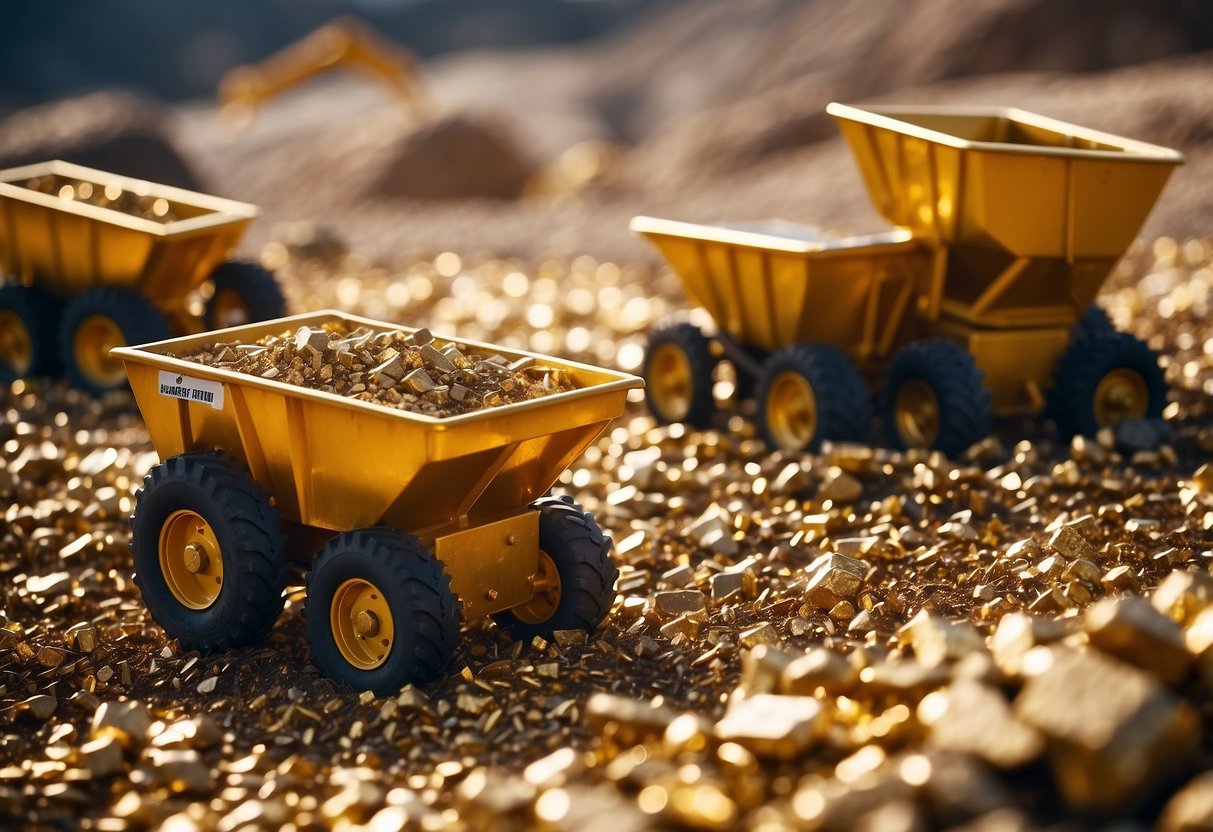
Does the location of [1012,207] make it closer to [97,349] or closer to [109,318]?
[109,318]

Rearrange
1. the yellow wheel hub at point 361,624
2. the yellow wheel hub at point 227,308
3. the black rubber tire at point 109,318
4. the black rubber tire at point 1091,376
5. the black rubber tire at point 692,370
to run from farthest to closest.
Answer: the yellow wheel hub at point 227,308 → the black rubber tire at point 109,318 → the black rubber tire at point 692,370 → the black rubber tire at point 1091,376 → the yellow wheel hub at point 361,624

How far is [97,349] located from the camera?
7.82 meters

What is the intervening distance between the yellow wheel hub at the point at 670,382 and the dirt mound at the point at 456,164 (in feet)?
37.0

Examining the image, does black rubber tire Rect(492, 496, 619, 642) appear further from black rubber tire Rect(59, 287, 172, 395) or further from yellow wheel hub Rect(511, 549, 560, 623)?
black rubber tire Rect(59, 287, 172, 395)

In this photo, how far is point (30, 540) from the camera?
5.64m

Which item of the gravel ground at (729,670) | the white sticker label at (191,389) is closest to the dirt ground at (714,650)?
the gravel ground at (729,670)

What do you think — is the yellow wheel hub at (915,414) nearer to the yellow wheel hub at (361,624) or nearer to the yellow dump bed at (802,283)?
the yellow dump bed at (802,283)

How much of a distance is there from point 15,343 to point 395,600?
5.18 metres

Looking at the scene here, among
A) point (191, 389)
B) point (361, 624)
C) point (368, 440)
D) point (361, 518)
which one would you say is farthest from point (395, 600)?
point (191, 389)

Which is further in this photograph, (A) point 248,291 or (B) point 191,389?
(A) point 248,291

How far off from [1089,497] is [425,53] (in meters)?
45.4

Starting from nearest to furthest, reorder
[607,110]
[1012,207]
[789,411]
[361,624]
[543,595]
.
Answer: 1. [361,624]
2. [543,595]
3. [1012,207]
4. [789,411]
5. [607,110]

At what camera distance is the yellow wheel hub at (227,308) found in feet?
26.8

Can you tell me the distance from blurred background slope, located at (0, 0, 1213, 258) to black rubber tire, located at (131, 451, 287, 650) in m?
8.05
